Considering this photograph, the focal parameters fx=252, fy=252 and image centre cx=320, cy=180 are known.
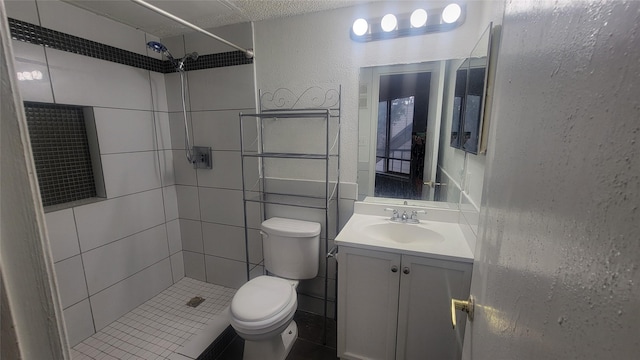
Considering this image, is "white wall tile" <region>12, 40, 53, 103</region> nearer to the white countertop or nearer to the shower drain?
the shower drain

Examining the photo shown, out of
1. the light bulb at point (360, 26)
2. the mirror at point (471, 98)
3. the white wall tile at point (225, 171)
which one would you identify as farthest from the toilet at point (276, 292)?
the light bulb at point (360, 26)

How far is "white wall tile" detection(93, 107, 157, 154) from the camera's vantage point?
1.77m

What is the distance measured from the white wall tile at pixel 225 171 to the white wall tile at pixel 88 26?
1005mm

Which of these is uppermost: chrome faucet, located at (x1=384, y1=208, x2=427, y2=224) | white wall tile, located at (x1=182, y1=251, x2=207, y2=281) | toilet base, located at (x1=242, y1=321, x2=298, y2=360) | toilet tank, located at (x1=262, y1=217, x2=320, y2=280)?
chrome faucet, located at (x1=384, y1=208, x2=427, y2=224)

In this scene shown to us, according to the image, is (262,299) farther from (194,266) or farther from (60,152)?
(60,152)

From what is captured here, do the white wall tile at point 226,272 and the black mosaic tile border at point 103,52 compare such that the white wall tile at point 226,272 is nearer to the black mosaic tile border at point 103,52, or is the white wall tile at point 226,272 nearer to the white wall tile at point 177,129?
the white wall tile at point 177,129

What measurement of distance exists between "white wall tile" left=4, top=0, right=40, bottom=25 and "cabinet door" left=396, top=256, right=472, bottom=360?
2.41 m

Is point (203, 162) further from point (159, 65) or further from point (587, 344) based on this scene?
point (587, 344)

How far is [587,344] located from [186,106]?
2.47m

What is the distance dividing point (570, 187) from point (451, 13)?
4.86ft

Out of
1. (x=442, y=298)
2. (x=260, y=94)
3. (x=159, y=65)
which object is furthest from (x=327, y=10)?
(x=442, y=298)

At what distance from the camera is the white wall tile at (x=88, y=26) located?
149 cm

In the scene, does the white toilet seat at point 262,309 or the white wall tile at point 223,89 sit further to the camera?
the white wall tile at point 223,89

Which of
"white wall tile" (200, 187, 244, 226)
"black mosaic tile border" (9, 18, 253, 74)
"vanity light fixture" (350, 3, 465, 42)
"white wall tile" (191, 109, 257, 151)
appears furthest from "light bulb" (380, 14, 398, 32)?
"white wall tile" (200, 187, 244, 226)
